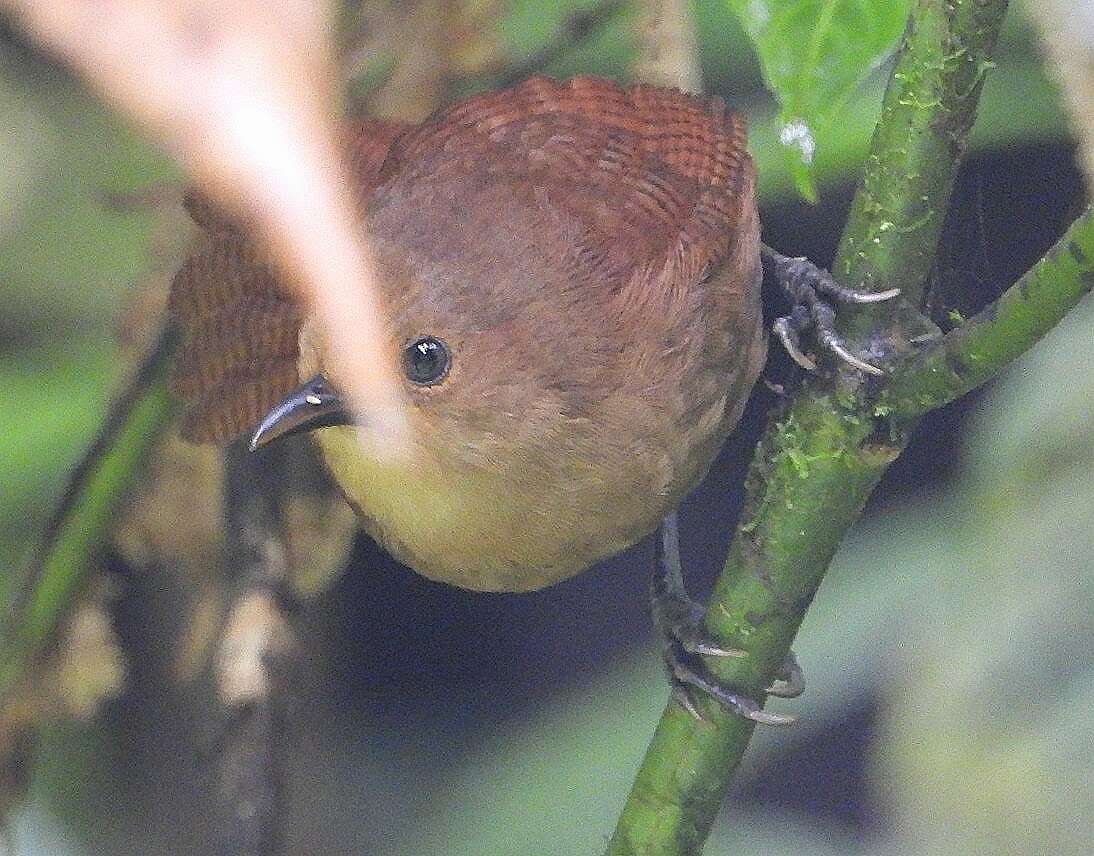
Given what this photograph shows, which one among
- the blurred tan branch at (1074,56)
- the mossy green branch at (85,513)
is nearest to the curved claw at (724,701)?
the blurred tan branch at (1074,56)

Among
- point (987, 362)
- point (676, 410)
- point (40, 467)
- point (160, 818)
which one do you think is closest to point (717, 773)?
point (676, 410)

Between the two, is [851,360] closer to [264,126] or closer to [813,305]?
[813,305]

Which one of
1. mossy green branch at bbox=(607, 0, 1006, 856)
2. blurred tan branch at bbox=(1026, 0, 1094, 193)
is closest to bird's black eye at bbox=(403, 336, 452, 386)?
mossy green branch at bbox=(607, 0, 1006, 856)

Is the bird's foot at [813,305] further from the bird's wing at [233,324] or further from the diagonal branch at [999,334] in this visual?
the bird's wing at [233,324]

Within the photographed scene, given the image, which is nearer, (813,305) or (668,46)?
(813,305)

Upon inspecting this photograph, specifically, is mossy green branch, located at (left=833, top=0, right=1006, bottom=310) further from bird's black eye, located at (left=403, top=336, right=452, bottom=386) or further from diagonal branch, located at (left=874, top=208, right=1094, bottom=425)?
bird's black eye, located at (left=403, top=336, right=452, bottom=386)

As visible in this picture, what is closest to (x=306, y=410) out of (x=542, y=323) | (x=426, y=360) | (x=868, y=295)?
(x=426, y=360)
